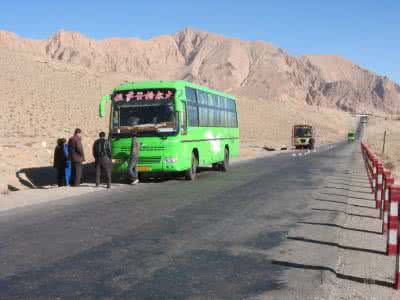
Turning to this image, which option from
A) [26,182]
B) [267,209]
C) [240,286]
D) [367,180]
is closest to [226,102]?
[367,180]

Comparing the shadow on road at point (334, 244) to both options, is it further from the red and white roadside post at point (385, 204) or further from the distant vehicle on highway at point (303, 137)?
the distant vehicle on highway at point (303, 137)

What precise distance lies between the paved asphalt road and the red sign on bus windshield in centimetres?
440

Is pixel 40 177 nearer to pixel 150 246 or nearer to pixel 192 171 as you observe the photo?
pixel 192 171

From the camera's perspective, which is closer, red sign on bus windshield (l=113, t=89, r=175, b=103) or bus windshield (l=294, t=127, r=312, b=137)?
red sign on bus windshield (l=113, t=89, r=175, b=103)

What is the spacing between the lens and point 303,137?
2416 inches

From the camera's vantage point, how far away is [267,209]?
41.9 ft

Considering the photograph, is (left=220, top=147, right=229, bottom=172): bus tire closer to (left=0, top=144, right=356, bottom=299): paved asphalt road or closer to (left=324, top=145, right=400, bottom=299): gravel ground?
(left=0, top=144, right=356, bottom=299): paved asphalt road

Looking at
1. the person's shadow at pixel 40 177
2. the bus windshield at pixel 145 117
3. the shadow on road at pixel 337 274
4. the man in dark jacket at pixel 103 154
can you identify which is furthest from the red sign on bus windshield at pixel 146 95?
the shadow on road at pixel 337 274

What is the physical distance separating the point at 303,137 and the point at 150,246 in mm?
54046

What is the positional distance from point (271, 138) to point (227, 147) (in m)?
72.7

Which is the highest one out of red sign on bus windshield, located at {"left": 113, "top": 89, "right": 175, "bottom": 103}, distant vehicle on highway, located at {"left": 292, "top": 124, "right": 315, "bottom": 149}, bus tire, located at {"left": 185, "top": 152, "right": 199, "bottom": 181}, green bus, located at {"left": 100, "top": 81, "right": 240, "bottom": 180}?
red sign on bus windshield, located at {"left": 113, "top": 89, "right": 175, "bottom": 103}

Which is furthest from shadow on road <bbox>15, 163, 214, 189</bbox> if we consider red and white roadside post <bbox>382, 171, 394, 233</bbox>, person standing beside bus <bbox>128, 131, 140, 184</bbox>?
red and white roadside post <bbox>382, 171, 394, 233</bbox>

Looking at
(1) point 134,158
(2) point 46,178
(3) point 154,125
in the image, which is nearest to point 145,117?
(3) point 154,125

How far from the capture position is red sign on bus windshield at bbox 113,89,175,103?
19.0 meters
